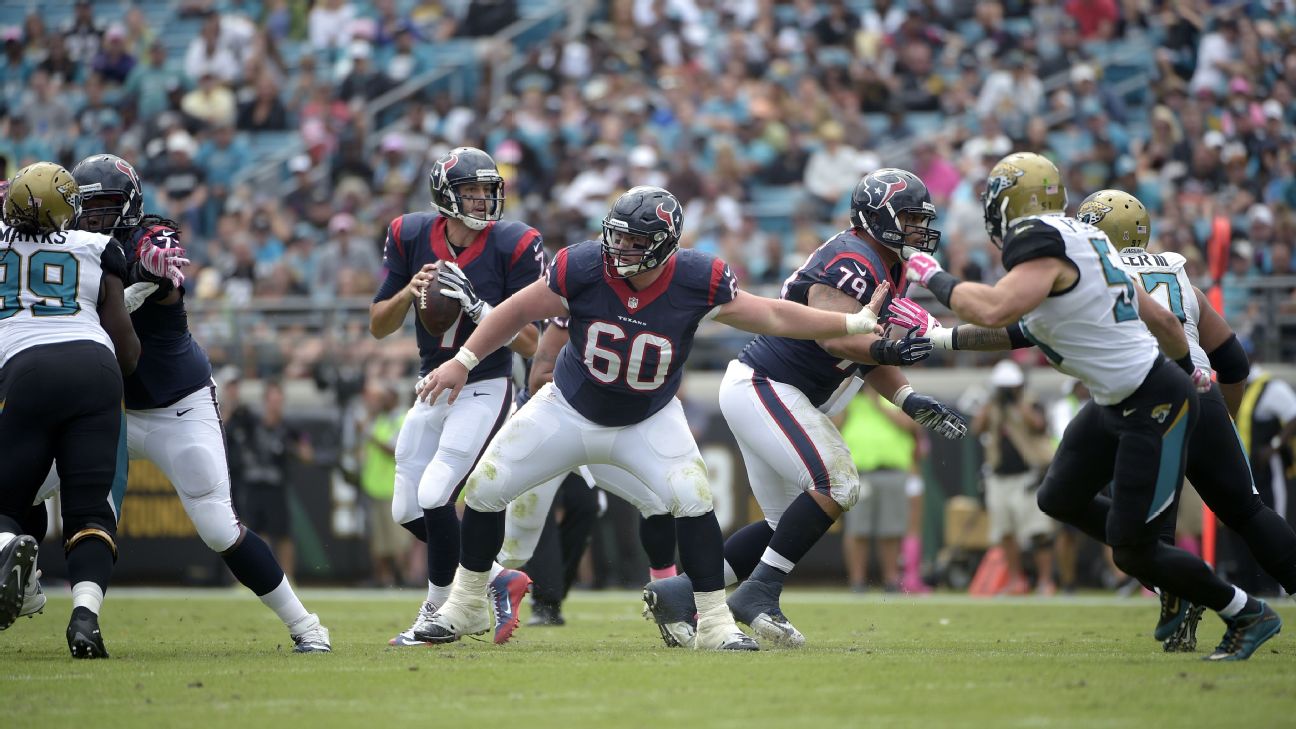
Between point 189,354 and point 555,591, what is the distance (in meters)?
2.72

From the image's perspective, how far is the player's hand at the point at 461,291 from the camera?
23.2 feet

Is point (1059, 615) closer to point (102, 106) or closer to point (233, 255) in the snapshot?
point (233, 255)

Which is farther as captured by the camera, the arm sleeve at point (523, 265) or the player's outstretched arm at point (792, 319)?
the arm sleeve at point (523, 265)

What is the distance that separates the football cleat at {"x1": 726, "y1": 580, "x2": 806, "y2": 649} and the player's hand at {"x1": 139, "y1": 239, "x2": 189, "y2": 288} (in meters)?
2.75

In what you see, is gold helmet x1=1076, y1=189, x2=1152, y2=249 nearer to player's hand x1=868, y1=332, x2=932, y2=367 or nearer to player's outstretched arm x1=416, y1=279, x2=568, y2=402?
player's hand x1=868, y1=332, x2=932, y2=367

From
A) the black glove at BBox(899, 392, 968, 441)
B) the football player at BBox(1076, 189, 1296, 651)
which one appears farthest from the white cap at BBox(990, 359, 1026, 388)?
the black glove at BBox(899, 392, 968, 441)

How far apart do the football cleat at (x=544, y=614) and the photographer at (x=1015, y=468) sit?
200 inches

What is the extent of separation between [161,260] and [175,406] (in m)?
0.67

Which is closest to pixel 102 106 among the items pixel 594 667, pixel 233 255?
pixel 233 255

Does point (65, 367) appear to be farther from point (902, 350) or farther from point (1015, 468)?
point (1015, 468)

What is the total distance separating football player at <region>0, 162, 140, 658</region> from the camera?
243 inches

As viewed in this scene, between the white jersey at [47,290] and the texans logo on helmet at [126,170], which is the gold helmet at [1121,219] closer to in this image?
the texans logo on helmet at [126,170]

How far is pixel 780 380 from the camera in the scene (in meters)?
7.31

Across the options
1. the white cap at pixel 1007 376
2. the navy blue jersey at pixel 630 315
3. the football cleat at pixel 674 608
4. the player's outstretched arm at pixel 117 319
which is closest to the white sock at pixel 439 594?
the football cleat at pixel 674 608
